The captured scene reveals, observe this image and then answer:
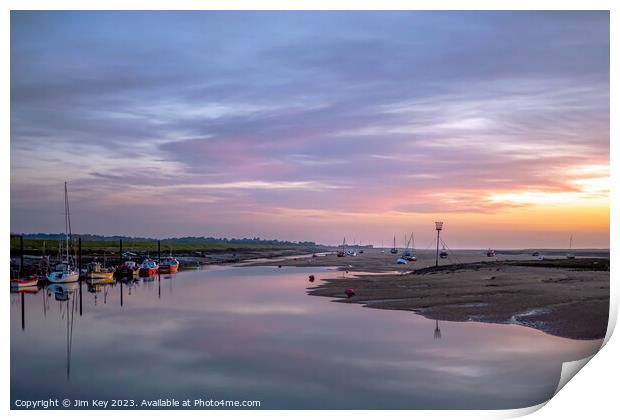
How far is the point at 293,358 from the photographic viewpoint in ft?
44.7

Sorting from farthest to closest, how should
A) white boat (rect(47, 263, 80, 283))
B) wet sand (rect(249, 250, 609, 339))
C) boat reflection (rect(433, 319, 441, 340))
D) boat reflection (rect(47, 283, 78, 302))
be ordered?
white boat (rect(47, 263, 80, 283)) < boat reflection (rect(47, 283, 78, 302)) < wet sand (rect(249, 250, 609, 339)) < boat reflection (rect(433, 319, 441, 340))

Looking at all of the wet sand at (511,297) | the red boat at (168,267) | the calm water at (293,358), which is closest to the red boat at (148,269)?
the red boat at (168,267)

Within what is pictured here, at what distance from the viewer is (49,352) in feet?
49.5

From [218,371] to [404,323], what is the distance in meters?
6.66

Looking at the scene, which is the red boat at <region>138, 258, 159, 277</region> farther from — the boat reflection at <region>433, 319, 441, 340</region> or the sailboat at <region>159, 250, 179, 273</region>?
the boat reflection at <region>433, 319, 441, 340</region>

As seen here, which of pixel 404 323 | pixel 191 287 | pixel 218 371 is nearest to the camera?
pixel 218 371

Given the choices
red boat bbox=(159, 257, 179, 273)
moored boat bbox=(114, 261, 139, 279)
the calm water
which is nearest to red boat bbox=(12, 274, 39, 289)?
moored boat bbox=(114, 261, 139, 279)

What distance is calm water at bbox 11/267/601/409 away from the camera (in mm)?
11102

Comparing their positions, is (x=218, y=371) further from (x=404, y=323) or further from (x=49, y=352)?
(x=404, y=323)

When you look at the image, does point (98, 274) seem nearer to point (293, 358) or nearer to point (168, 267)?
point (168, 267)

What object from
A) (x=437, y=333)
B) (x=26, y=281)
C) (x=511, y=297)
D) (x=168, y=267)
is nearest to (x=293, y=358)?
(x=437, y=333)

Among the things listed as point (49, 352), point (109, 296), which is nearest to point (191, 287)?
point (109, 296)
